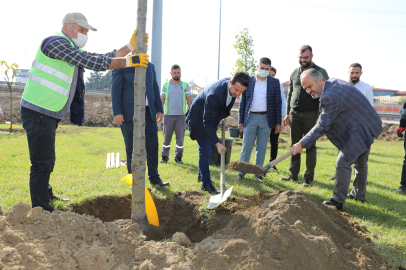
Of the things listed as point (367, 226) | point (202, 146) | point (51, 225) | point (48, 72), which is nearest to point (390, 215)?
point (367, 226)

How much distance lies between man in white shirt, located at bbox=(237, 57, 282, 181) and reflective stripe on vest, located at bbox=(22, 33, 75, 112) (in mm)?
3256

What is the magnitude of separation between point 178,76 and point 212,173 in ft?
8.92

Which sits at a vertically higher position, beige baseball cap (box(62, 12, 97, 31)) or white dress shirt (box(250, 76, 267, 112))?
beige baseball cap (box(62, 12, 97, 31))

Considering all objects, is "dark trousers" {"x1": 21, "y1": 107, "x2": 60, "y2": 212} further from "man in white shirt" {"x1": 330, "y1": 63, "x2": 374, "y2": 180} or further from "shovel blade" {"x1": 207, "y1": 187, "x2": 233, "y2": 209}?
"man in white shirt" {"x1": 330, "y1": 63, "x2": 374, "y2": 180}

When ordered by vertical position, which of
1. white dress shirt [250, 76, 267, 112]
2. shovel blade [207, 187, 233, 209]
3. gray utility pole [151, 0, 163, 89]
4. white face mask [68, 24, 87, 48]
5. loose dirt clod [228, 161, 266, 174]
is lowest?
shovel blade [207, 187, 233, 209]

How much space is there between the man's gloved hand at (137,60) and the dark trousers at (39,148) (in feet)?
3.97

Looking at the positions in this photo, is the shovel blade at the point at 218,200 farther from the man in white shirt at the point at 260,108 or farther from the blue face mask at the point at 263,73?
the blue face mask at the point at 263,73

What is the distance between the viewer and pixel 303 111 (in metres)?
5.47

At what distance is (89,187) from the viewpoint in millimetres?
4586

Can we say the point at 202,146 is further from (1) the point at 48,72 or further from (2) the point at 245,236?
(1) the point at 48,72

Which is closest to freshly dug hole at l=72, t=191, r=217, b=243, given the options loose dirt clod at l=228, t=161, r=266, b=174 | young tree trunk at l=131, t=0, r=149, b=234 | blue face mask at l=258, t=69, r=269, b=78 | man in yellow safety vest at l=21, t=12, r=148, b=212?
young tree trunk at l=131, t=0, r=149, b=234

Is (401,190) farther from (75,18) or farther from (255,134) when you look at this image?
(75,18)

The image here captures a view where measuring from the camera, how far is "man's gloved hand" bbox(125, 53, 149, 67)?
282 cm

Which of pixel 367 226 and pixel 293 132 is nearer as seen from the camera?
pixel 367 226
